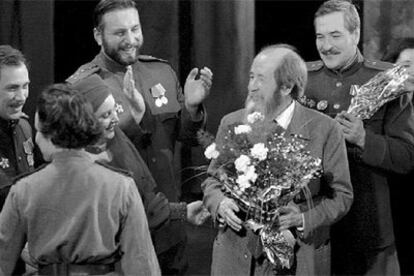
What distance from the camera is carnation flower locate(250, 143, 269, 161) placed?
4.06 meters

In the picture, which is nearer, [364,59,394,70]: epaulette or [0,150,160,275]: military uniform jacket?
[0,150,160,275]: military uniform jacket

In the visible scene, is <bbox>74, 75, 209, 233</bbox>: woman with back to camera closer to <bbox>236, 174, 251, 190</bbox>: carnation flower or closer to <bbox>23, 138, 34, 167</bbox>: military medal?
<bbox>236, 174, 251, 190</bbox>: carnation flower

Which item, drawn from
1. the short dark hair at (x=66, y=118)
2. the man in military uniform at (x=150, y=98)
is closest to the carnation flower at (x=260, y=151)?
the short dark hair at (x=66, y=118)

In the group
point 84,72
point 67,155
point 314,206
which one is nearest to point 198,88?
point 84,72

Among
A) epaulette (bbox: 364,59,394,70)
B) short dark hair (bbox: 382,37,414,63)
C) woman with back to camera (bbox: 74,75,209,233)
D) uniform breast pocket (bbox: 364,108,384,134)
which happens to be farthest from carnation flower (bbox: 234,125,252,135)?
short dark hair (bbox: 382,37,414,63)

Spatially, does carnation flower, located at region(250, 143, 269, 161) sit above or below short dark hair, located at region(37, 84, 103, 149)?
below

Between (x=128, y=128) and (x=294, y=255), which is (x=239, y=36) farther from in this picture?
(x=294, y=255)

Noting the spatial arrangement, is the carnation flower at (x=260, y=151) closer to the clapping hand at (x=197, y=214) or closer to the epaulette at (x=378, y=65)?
the clapping hand at (x=197, y=214)

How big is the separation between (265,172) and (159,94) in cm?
121

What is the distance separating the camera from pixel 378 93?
190 inches

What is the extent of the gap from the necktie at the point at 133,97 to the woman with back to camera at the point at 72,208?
1172 mm

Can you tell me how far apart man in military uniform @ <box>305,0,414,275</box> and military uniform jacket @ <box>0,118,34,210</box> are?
147 cm

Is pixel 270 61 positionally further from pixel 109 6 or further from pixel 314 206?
pixel 109 6

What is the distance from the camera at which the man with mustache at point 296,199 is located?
428cm
